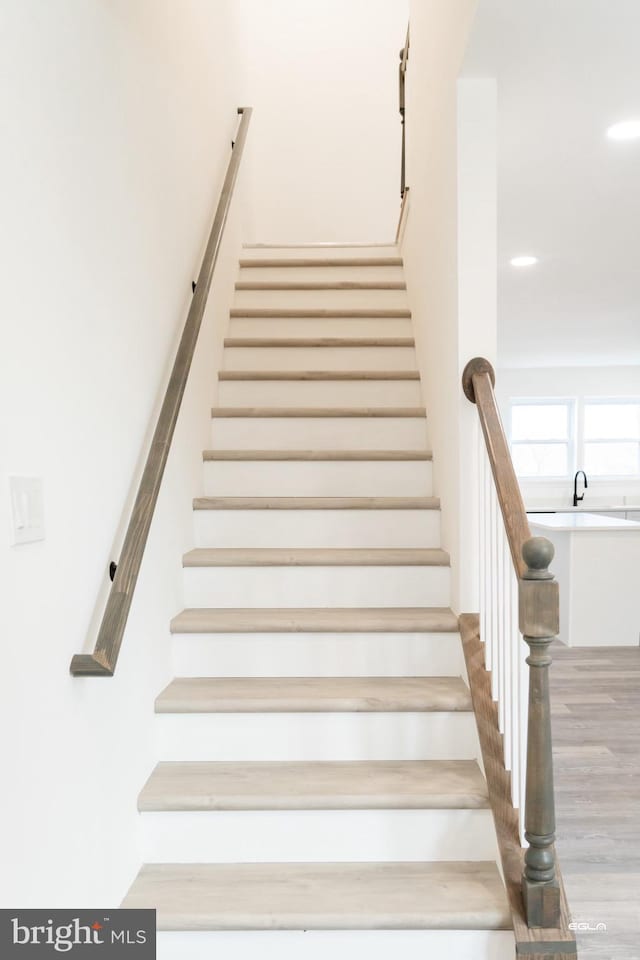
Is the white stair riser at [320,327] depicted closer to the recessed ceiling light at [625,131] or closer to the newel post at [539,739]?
the recessed ceiling light at [625,131]

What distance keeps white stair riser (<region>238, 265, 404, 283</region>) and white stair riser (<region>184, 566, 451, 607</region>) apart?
88.8 inches

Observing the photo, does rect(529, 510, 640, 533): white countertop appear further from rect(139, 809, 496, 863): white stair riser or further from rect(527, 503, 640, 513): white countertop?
rect(139, 809, 496, 863): white stair riser

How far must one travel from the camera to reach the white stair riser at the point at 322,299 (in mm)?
4078

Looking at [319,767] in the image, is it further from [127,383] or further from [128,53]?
[128,53]

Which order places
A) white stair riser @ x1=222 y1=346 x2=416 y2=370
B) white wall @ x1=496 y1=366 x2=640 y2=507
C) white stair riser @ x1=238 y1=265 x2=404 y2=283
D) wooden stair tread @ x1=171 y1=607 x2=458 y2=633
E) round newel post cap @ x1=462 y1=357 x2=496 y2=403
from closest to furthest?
round newel post cap @ x1=462 y1=357 x2=496 y2=403 < wooden stair tread @ x1=171 y1=607 x2=458 y2=633 < white stair riser @ x1=222 y1=346 x2=416 y2=370 < white stair riser @ x1=238 y1=265 x2=404 y2=283 < white wall @ x1=496 y1=366 x2=640 y2=507

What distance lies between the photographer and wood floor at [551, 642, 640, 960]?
2066 mm

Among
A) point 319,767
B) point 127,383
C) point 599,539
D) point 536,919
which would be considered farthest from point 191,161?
point 599,539

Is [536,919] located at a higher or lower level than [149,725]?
lower

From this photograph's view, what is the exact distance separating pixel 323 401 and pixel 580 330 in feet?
13.8

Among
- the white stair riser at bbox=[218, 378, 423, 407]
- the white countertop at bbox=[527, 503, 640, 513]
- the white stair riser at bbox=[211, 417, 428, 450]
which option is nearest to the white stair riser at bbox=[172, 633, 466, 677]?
the white stair riser at bbox=[211, 417, 428, 450]

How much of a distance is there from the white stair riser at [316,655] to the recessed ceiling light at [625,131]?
1989 millimetres

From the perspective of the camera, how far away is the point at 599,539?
4863 mm

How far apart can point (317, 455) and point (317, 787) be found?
149 centimetres

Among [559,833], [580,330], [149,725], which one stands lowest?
[559,833]
